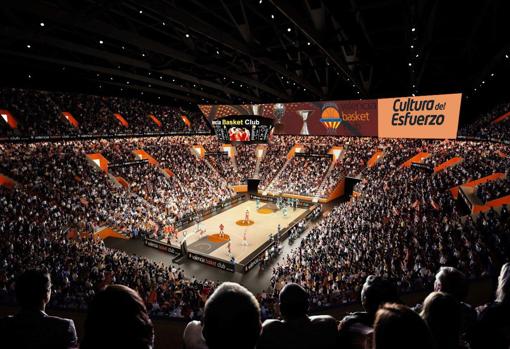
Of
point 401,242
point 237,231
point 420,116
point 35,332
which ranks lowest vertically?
point 237,231

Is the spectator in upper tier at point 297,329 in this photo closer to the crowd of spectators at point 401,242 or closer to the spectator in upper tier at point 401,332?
the spectator in upper tier at point 401,332

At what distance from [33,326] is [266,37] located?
23.5 metres

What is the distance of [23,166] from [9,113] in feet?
31.9

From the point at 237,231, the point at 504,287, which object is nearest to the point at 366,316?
the point at 504,287

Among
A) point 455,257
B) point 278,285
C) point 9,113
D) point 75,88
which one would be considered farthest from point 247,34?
point 75,88

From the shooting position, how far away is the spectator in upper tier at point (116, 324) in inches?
63.5

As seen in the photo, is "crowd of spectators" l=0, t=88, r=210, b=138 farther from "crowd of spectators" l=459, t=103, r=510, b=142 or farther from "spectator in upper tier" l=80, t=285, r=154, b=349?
"crowd of spectators" l=459, t=103, r=510, b=142

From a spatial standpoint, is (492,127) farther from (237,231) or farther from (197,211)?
(197,211)

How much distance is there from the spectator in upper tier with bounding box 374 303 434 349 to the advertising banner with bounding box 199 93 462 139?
30.5 metres

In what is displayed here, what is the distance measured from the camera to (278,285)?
1516cm

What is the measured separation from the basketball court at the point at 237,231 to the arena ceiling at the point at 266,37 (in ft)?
44.5

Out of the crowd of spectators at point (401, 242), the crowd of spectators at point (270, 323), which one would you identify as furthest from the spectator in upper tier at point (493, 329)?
the crowd of spectators at point (401, 242)

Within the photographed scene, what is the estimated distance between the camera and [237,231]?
25.4 m

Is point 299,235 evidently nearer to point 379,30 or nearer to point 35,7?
point 379,30
